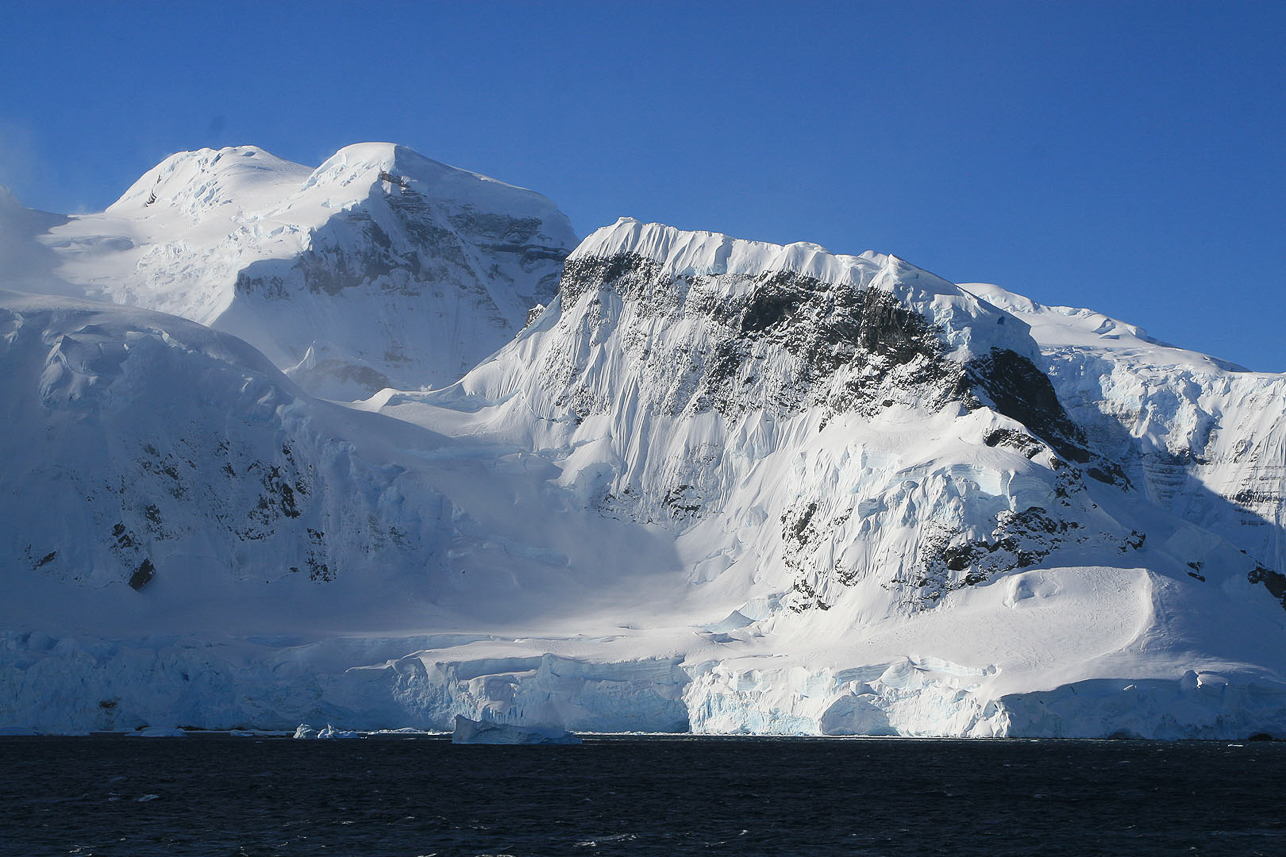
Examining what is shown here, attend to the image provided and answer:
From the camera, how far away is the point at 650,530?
145875 millimetres

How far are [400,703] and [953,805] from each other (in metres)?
61.6

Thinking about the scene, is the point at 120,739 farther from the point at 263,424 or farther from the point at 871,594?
the point at 871,594

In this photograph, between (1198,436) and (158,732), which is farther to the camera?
(1198,436)

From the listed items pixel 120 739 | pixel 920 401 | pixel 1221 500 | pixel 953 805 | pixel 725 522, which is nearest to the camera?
pixel 953 805

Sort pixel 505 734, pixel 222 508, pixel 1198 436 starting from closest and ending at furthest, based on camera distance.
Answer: pixel 505 734 → pixel 222 508 → pixel 1198 436

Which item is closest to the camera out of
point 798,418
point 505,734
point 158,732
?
point 158,732

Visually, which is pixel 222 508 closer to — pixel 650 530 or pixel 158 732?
pixel 158 732

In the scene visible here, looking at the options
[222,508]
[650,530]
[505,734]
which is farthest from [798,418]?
[222,508]

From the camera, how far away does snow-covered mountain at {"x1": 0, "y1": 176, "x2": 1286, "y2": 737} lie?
98.8 metres

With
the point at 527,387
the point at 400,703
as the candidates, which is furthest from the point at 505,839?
the point at 527,387

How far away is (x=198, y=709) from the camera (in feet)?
341

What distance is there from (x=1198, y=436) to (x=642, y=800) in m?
143

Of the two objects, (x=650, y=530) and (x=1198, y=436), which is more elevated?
(x=1198, y=436)

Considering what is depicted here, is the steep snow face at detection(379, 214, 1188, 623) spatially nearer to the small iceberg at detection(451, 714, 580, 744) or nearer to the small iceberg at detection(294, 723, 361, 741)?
the small iceberg at detection(451, 714, 580, 744)
